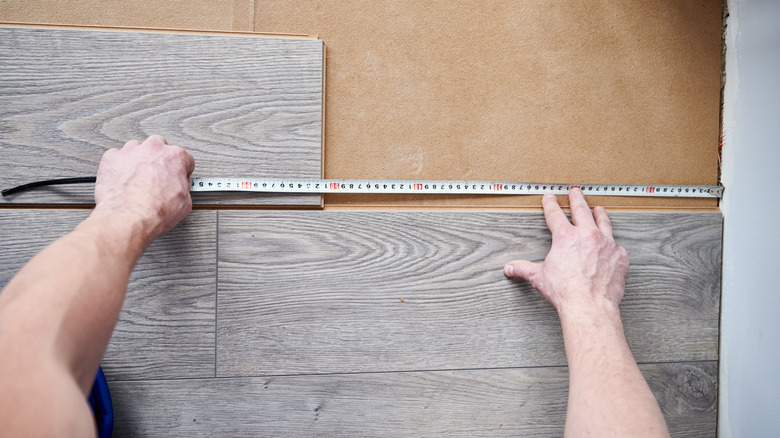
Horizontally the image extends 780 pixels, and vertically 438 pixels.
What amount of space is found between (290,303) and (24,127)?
0.68 meters

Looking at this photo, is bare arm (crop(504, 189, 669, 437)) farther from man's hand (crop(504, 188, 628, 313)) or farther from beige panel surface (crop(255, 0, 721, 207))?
beige panel surface (crop(255, 0, 721, 207))

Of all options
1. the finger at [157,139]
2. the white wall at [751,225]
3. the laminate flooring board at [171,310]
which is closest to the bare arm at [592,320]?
the white wall at [751,225]

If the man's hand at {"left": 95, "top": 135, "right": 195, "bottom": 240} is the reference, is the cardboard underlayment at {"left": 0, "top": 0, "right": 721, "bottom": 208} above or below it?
above

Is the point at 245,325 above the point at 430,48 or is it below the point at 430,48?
below

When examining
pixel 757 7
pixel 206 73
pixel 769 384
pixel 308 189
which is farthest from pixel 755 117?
pixel 206 73

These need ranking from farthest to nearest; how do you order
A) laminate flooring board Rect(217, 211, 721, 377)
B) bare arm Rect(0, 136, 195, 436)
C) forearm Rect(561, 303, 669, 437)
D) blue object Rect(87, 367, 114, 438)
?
laminate flooring board Rect(217, 211, 721, 377) → blue object Rect(87, 367, 114, 438) → forearm Rect(561, 303, 669, 437) → bare arm Rect(0, 136, 195, 436)

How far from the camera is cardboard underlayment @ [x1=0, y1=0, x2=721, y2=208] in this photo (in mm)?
1055

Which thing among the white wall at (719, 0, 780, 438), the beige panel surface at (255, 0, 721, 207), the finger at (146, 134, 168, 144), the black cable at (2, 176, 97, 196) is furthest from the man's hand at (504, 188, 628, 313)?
the black cable at (2, 176, 97, 196)

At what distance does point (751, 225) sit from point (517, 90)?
63cm

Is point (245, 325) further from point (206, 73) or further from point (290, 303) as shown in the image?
point (206, 73)

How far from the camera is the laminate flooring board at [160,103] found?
3.17ft

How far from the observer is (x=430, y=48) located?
1.07 meters

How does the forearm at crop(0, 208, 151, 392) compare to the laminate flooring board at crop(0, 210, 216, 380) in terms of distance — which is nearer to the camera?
the forearm at crop(0, 208, 151, 392)

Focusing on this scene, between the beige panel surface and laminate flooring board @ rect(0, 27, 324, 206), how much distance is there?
79mm
